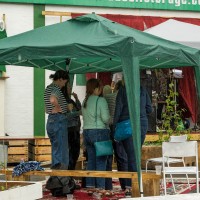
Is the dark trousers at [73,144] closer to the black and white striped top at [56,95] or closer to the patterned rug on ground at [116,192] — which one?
the patterned rug on ground at [116,192]

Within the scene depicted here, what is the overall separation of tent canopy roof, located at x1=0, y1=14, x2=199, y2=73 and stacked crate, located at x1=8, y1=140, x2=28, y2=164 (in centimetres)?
601

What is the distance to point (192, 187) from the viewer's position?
12.2 meters

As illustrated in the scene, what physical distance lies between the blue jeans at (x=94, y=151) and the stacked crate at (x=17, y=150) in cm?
514

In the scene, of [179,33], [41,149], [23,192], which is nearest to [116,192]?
[23,192]

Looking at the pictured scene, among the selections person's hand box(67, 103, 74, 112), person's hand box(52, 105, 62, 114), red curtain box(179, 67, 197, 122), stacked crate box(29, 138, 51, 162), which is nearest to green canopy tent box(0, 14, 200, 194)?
person's hand box(52, 105, 62, 114)

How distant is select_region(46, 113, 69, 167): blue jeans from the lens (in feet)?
36.0

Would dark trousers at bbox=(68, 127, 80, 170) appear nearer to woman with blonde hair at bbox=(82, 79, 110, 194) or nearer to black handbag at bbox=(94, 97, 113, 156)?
woman with blonde hair at bbox=(82, 79, 110, 194)

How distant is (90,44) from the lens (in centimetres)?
966

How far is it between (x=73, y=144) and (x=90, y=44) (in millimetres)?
2687

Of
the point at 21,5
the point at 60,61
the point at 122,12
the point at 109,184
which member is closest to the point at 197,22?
the point at 122,12

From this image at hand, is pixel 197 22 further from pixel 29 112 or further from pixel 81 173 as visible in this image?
pixel 81 173

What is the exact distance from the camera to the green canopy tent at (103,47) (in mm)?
9555

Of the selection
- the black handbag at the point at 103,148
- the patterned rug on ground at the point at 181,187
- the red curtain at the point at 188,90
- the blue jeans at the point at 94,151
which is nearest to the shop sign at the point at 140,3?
the red curtain at the point at 188,90

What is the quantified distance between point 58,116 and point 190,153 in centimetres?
225
